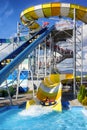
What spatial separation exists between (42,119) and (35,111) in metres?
1.82

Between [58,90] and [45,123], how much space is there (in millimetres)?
6819

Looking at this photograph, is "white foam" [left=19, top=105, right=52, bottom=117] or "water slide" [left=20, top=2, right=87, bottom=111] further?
"water slide" [left=20, top=2, right=87, bottom=111]

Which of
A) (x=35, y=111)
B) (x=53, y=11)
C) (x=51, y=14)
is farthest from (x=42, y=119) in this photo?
(x=51, y=14)

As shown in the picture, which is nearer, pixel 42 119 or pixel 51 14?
pixel 42 119

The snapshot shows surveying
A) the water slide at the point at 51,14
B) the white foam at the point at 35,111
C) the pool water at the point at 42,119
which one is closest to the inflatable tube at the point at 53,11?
the water slide at the point at 51,14

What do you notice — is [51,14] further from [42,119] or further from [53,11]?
[42,119]

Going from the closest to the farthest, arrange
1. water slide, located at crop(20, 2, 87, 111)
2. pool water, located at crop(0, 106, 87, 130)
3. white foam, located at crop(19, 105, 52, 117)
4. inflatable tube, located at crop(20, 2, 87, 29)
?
pool water, located at crop(0, 106, 87, 130) → white foam, located at crop(19, 105, 52, 117) → water slide, located at crop(20, 2, 87, 111) → inflatable tube, located at crop(20, 2, 87, 29)

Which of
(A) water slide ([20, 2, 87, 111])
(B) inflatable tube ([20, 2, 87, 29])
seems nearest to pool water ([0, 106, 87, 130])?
(A) water slide ([20, 2, 87, 111])

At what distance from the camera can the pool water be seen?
1358 centimetres

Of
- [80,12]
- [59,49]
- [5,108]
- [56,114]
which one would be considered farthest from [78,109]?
[59,49]

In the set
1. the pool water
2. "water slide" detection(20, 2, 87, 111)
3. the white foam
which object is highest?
"water slide" detection(20, 2, 87, 111)

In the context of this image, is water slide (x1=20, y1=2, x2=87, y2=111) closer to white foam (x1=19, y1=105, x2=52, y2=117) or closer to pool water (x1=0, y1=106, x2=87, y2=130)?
white foam (x1=19, y1=105, x2=52, y2=117)

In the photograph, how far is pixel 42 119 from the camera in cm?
1545

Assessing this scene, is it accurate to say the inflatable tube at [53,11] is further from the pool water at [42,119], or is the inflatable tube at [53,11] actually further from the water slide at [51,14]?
the pool water at [42,119]
